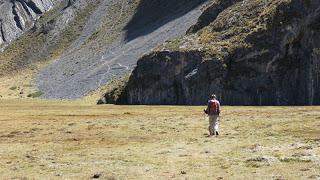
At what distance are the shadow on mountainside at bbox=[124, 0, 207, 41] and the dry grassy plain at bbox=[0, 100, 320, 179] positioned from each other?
4145 inches

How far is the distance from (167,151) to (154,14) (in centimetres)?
13541

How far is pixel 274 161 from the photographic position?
26.8 meters

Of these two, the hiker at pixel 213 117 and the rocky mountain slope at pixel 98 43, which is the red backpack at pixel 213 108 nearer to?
the hiker at pixel 213 117

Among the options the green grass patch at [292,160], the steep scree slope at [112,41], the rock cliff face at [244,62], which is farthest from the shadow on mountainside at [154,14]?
the green grass patch at [292,160]

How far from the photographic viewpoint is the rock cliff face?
83000mm

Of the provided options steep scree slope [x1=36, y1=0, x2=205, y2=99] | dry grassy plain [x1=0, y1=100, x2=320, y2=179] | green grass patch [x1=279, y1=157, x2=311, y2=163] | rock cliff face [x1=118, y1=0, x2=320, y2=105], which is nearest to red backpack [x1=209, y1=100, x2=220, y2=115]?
dry grassy plain [x1=0, y1=100, x2=320, y2=179]

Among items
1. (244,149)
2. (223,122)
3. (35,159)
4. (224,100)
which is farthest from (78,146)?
(224,100)

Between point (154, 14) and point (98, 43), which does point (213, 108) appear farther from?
point (98, 43)

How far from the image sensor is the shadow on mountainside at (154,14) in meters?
154

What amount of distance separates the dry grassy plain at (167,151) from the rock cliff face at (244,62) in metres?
34.1

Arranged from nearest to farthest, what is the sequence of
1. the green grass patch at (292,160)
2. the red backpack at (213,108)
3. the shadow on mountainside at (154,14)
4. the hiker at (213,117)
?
1. the green grass patch at (292,160)
2. the hiker at (213,117)
3. the red backpack at (213,108)
4. the shadow on mountainside at (154,14)

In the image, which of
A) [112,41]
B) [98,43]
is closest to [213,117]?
[112,41]

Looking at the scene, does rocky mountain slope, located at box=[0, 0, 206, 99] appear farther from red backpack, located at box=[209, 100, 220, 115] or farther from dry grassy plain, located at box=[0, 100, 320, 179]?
red backpack, located at box=[209, 100, 220, 115]

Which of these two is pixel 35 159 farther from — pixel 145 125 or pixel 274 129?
pixel 145 125
